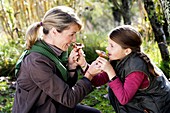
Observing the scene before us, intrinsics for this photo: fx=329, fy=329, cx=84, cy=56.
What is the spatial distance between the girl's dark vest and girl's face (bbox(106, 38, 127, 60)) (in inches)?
1.7

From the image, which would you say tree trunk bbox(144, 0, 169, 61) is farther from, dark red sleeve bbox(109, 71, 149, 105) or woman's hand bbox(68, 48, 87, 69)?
dark red sleeve bbox(109, 71, 149, 105)

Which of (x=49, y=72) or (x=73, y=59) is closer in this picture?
(x=49, y=72)

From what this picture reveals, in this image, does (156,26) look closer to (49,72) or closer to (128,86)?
(128,86)

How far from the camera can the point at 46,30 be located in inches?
97.6

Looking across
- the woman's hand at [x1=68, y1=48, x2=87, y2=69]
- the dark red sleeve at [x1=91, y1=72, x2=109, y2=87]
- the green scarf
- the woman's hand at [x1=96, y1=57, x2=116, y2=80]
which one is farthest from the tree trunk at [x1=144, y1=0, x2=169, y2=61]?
the green scarf

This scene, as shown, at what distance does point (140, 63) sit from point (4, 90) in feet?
9.19

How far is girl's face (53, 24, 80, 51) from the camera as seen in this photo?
8.05ft

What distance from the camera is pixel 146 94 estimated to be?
2.46 meters

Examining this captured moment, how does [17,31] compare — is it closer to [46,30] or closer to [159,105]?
[46,30]

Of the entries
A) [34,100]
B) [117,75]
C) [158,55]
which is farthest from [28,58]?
[158,55]

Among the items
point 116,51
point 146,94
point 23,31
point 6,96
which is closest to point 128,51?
point 116,51

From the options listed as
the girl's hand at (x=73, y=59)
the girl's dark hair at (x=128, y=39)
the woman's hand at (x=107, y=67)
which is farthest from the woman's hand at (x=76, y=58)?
the girl's dark hair at (x=128, y=39)

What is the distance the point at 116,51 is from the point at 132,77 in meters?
0.25

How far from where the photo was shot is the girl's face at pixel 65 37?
245 cm
